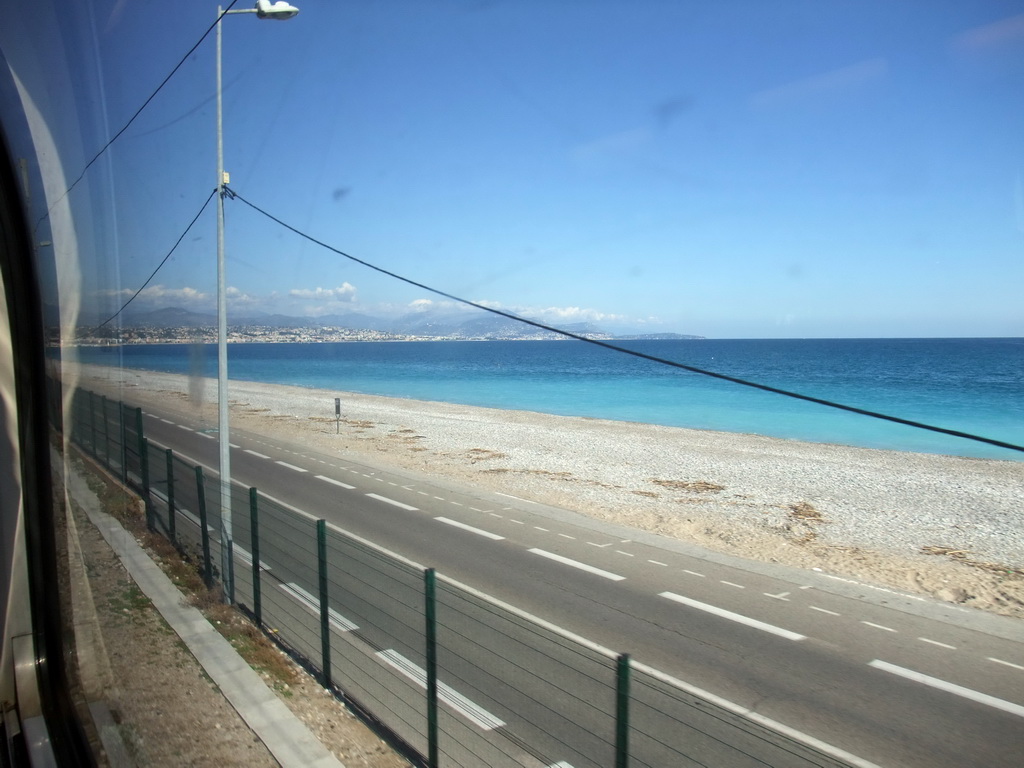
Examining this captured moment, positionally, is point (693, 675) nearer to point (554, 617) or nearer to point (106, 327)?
point (554, 617)

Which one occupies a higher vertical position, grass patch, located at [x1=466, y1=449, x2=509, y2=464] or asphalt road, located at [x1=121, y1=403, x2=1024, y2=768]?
asphalt road, located at [x1=121, y1=403, x2=1024, y2=768]

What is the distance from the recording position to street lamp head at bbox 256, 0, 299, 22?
741cm

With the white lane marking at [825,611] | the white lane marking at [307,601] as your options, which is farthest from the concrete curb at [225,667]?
the white lane marking at [825,611]

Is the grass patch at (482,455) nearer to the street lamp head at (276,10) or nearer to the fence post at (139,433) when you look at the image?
the fence post at (139,433)

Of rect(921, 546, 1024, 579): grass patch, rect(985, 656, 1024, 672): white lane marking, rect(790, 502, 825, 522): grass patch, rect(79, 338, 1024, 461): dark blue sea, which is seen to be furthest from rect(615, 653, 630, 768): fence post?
rect(790, 502, 825, 522): grass patch

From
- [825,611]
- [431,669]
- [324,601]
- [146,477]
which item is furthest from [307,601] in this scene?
[825,611]

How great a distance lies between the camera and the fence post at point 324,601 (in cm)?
563

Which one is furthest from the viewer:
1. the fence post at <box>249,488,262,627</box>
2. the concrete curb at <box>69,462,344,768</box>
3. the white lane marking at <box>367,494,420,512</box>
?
the white lane marking at <box>367,494,420,512</box>

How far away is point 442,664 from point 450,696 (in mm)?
532

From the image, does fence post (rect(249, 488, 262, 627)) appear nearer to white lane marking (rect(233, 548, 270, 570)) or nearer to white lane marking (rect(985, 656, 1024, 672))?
white lane marking (rect(233, 548, 270, 570))

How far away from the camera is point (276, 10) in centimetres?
741

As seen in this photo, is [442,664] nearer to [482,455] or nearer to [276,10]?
[276,10]

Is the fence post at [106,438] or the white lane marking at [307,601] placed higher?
the fence post at [106,438]

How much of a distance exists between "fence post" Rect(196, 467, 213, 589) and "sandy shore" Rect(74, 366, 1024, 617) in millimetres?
1335
